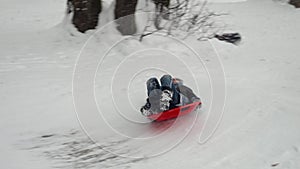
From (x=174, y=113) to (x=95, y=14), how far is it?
4.56m

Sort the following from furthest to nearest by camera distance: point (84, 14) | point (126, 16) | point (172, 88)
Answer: point (126, 16) < point (84, 14) < point (172, 88)

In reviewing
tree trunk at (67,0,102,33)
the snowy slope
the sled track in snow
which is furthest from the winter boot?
tree trunk at (67,0,102,33)

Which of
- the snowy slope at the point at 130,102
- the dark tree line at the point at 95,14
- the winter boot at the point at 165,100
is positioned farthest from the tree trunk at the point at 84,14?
the winter boot at the point at 165,100

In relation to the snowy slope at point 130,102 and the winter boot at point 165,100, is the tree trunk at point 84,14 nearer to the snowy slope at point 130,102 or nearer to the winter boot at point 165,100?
the snowy slope at point 130,102

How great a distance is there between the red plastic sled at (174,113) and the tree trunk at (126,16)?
4006mm

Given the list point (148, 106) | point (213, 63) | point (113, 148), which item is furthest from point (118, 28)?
point (113, 148)

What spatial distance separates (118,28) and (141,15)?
0.70 m

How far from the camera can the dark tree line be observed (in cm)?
870

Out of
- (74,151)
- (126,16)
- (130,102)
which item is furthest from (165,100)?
(126,16)

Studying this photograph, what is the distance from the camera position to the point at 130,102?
6.13 metres

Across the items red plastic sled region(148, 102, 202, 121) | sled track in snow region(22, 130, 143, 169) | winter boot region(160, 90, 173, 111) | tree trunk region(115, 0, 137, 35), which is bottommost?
sled track in snow region(22, 130, 143, 169)

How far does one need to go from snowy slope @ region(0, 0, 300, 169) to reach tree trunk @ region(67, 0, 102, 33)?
222 mm

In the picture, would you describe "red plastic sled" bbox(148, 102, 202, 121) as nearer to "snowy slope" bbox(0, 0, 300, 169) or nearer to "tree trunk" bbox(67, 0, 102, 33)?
"snowy slope" bbox(0, 0, 300, 169)

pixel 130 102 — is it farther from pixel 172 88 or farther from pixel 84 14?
pixel 84 14
